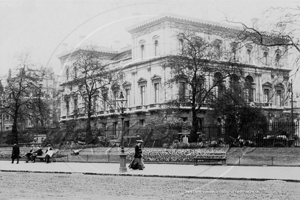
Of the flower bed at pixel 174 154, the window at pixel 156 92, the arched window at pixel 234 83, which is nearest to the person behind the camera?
the flower bed at pixel 174 154

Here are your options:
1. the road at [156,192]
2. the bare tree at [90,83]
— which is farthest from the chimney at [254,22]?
the bare tree at [90,83]

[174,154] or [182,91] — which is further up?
[182,91]

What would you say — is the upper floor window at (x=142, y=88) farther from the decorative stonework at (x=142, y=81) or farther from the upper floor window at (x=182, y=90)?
the upper floor window at (x=182, y=90)

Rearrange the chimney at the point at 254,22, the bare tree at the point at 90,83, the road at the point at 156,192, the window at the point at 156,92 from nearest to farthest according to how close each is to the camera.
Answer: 1. the road at the point at 156,192
2. the chimney at the point at 254,22
3. the bare tree at the point at 90,83
4. the window at the point at 156,92

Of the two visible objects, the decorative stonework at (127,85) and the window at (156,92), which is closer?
the window at (156,92)

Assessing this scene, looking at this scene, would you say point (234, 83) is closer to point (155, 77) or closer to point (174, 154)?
point (174, 154)

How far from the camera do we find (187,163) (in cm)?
2881

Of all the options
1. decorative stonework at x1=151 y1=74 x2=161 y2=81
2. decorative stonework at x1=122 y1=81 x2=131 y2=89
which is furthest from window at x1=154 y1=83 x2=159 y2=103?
decorative stonework at x1=122 y1=81 x2=131 y2=89

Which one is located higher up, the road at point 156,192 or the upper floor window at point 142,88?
the upper floor window at point 142,88

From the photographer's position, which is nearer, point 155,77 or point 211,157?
point 211,157

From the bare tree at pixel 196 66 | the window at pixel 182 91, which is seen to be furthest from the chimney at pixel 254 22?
the window at pixel 182 91

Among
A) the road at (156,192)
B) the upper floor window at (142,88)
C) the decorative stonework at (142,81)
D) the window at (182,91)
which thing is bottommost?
the road at (156,192)

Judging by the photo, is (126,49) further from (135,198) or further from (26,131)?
(26,131)

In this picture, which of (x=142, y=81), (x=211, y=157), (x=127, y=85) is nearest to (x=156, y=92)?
(x=142, y=81)
